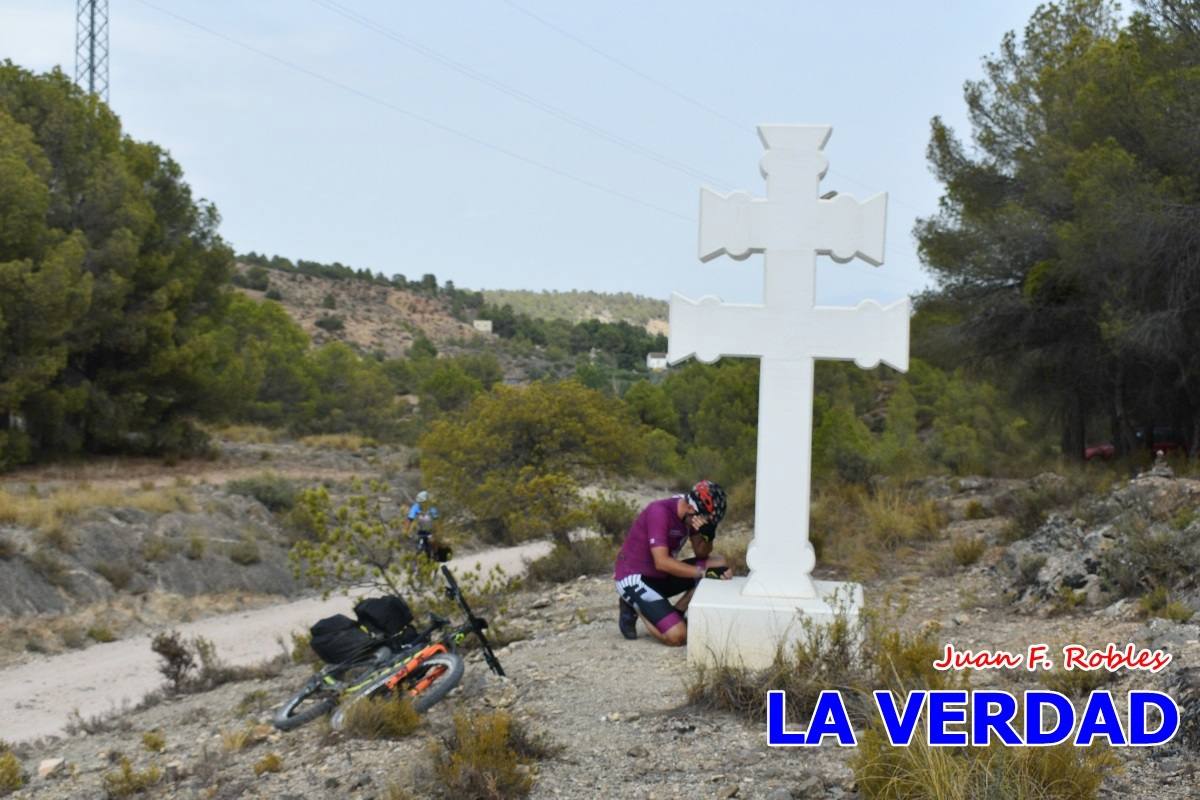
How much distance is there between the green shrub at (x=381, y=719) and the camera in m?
6.73

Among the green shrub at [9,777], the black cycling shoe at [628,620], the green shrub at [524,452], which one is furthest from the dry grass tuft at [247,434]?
the green shrub at [9,777]

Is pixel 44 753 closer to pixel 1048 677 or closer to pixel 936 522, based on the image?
pixel 1048 677

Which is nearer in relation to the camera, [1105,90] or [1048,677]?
[1048,677]

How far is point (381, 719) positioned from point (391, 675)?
1.69 feet

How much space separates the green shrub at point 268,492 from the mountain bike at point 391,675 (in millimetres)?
19328

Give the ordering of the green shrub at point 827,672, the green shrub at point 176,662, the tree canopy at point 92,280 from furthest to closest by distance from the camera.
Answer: the tree canopy at point 92,280, the green shrub at point 176,662, the green shrub at point 827,672

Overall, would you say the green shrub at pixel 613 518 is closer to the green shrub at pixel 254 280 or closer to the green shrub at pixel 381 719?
the green shrub at pixel 381 719

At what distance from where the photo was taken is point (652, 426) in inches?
1458

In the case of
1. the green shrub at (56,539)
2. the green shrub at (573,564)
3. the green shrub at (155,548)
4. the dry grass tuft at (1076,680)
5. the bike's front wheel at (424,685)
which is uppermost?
the dry grass tuft at (1076,680)

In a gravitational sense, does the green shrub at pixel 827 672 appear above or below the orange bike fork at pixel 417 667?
above

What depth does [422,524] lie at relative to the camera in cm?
1326

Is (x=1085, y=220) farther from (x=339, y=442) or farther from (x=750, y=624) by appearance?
(x=339, y=442)

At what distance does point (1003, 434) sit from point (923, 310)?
11.6m

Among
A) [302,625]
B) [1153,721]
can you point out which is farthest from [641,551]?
[302,625]
